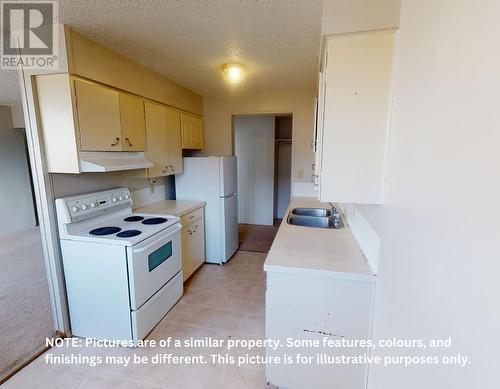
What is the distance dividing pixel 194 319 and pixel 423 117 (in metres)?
2.24

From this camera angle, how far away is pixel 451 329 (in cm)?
60

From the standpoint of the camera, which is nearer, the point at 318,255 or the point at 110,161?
the point at 318,255

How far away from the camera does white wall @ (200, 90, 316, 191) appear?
350 cm

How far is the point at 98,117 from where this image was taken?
1.94 meters

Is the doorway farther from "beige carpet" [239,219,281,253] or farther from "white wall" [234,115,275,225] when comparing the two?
"white wall" [234,115,275,225]

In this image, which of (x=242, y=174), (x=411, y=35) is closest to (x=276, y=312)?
(x=411, y=35)

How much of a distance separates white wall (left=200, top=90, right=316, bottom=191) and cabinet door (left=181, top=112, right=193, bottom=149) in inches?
20.0

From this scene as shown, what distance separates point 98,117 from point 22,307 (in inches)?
78.3

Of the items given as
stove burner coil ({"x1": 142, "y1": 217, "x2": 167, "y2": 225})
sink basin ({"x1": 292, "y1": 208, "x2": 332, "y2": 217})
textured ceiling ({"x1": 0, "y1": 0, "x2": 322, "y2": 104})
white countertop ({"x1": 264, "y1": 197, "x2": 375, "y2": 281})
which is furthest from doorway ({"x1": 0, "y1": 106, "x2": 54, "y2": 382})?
sink basin ({"x1": 292, "y1": 208, "x2": 332, "y2": 217})

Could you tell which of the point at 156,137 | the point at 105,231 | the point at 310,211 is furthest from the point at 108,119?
the point at 310,211

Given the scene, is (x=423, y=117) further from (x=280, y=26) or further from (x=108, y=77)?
(x=108, y=77)

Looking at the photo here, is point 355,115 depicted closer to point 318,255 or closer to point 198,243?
point 318,255

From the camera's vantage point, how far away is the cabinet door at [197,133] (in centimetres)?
359

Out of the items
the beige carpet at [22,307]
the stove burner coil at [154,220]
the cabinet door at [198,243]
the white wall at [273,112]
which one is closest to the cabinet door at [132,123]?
the stove burner coil at [154,220]
